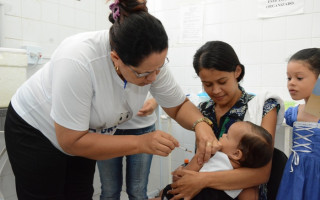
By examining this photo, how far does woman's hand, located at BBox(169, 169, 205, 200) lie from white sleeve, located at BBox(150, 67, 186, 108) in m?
0.36

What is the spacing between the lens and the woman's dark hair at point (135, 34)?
0.84 metres

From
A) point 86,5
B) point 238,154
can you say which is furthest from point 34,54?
point 238,154

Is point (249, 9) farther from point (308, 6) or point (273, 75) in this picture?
point (273, 75)

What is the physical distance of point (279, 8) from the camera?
2.21m

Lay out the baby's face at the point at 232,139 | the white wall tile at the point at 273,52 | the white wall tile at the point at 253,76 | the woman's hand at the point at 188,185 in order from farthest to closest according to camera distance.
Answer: the white wall tile at the point at 253,76 < the white wall tile at the point at 273,52 < the baby's face at the point at 232,139 < the woman's hand at the point at 188,185

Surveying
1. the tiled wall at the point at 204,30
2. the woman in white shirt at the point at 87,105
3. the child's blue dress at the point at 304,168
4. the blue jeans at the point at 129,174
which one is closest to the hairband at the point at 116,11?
the woman in white shirt at the point at 87,105

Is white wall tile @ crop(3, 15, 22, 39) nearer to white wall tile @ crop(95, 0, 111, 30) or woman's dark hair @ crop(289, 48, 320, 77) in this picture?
white wall tile @ crop(95, 0, 111, 30)

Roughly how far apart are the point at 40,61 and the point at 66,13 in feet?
1.78

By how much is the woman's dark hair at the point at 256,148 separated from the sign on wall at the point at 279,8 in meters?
1.45

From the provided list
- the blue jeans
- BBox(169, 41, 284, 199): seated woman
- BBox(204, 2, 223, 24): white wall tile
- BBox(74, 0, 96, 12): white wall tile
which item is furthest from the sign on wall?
BBox(74, 0, 96, 12): white wall tile

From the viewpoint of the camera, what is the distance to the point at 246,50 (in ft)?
7.87

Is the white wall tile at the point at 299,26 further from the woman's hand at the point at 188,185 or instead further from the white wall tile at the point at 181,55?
the woman's hand at the point at 188,185

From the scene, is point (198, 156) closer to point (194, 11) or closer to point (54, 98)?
point (54, 98)

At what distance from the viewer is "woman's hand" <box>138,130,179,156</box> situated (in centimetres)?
98
